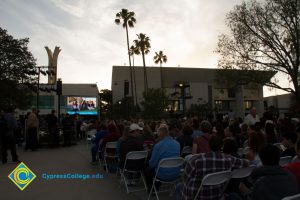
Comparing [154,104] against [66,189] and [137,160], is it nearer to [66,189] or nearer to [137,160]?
[66,189]

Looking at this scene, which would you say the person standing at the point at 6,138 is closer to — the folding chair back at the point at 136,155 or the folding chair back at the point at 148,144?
the folding chair back at the point at 148,144

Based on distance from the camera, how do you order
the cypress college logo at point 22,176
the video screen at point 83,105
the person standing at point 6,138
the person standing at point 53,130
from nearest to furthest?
1. the cypress college logo at point 22,176
2. the person standing at point 6,138
3. the person standing at point 53,130
4. the video screen at point 83,105

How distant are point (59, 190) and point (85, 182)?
980mm

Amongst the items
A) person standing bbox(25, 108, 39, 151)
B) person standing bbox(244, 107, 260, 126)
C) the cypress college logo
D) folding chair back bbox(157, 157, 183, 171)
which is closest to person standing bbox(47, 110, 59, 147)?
person standing bbox(25, 108, 39, 151)

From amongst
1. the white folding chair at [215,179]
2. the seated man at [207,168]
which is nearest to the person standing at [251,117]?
the seated man at [207,168]

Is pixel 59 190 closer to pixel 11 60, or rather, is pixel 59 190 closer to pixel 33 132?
pixel 33 132

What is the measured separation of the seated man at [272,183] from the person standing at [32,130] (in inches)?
485

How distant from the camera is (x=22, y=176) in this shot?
845cm

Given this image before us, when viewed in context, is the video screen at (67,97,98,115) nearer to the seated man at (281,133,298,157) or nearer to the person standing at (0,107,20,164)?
the person standing at (0,107,20,164)

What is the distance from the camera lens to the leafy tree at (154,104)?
4747 centimetres

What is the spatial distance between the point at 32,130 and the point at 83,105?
4200 centimetres

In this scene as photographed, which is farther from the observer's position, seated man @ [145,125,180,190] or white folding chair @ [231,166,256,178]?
seated man @ [145,125,180,190]

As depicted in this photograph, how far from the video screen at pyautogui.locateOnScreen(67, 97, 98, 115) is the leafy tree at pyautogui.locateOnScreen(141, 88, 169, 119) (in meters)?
11.6

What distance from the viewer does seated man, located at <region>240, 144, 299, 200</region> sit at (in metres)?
2.84
